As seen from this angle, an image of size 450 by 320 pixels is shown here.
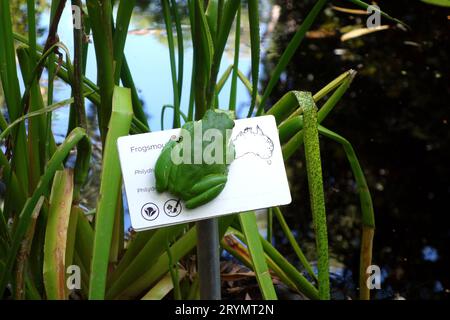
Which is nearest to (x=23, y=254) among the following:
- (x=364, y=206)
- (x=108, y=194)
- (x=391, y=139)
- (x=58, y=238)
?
(x=58, y=238)

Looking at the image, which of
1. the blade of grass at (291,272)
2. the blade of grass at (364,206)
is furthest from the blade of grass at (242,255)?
the blade of grass at (364,206)

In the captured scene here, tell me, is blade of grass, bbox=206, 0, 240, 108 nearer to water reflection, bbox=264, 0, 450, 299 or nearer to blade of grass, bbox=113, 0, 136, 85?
blade of grass, bbox=113, 0, 136, 85

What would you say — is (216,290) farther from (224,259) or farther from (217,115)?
(224,259)

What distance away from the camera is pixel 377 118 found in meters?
1.69

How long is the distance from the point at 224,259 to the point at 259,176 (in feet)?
1.97

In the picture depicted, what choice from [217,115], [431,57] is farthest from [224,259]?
[431,57]

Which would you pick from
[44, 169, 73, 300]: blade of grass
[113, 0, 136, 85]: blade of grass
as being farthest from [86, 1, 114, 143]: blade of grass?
[44, 169, 73, 300]: blade of grass

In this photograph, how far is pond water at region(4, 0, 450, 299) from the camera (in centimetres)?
132

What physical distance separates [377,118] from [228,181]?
1085 mm

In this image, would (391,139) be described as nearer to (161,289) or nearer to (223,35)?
(161,289)

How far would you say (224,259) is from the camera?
1255 millimetres

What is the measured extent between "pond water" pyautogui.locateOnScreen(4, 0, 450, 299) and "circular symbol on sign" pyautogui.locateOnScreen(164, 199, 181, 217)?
595 mm

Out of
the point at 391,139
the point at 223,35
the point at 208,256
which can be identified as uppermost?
the point at 391,139

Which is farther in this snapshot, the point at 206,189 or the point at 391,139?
the point at 391,139
